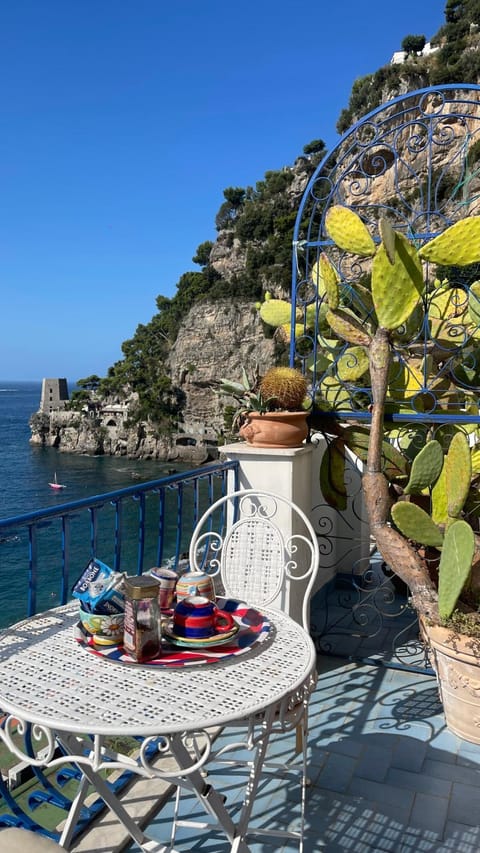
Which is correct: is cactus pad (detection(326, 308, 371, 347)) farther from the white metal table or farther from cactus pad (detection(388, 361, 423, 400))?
the white metal table

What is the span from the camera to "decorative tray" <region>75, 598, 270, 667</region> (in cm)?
123

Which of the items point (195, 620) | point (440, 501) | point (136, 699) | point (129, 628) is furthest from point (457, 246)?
point (136, 699)

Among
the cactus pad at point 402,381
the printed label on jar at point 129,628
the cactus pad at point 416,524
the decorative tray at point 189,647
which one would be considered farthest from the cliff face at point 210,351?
the printed label on jar at point 129,628

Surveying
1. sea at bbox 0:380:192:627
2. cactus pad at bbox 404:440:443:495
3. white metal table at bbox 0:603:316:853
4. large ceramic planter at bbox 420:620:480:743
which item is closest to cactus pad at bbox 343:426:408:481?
cactus pad at bbox 404:440:443:495

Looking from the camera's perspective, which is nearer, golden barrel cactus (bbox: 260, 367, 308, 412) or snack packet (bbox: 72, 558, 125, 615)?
snack packet (bbox: 72, 558, 125, 615)

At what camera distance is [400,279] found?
237 centimetres

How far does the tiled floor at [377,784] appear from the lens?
167 centimetres

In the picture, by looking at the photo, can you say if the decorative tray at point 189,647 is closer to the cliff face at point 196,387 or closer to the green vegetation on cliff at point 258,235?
the green vegetation on cliff at point 258,235

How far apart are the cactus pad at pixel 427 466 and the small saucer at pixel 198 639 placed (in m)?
1.39

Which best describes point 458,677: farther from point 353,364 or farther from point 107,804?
point 353,364

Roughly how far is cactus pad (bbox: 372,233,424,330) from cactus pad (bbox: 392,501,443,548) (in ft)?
2.56

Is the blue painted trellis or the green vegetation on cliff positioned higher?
the green vegetation on cliff

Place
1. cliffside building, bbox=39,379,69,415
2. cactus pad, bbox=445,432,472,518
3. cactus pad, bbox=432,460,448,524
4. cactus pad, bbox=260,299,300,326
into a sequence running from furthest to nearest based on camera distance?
cliffside building, bbox=39,379,69,415
cactus pad, bbox=260,299,300,326
cactus pad, bbox=432,460,448,524
cactus pad, bbox=445,432,472,518

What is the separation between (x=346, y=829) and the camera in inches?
67.5
